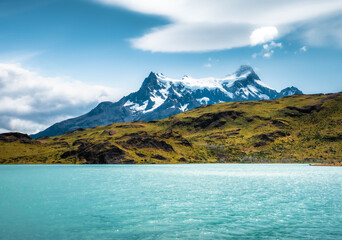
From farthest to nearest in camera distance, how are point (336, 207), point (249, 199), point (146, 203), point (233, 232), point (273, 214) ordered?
point (249, 199) < point (146, 203) < point (336, 207) < point (273, 214) < point (233, 232)

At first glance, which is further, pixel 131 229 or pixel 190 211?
pixel 190 211

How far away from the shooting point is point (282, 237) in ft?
88.5

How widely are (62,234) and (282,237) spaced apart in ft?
65.5

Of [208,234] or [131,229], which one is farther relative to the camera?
[131,229]

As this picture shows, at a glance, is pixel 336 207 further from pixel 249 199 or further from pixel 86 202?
pixel 86 202

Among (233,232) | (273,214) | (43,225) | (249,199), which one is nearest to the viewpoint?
(233,232)

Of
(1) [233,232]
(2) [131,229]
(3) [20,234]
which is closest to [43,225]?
(3) [20,234]

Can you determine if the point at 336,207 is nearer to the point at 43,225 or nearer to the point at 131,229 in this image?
the point at 131,229

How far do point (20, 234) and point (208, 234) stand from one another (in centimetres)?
1732

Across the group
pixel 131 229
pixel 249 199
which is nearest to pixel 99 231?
pixel 131 229

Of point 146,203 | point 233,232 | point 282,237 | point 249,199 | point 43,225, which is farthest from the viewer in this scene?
point 249,199

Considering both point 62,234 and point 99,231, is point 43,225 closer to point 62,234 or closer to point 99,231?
point 62,234

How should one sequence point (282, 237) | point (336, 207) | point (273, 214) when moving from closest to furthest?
point (282, 237)
point (273, 214)
point (336, 207)

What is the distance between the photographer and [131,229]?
30062 mm
